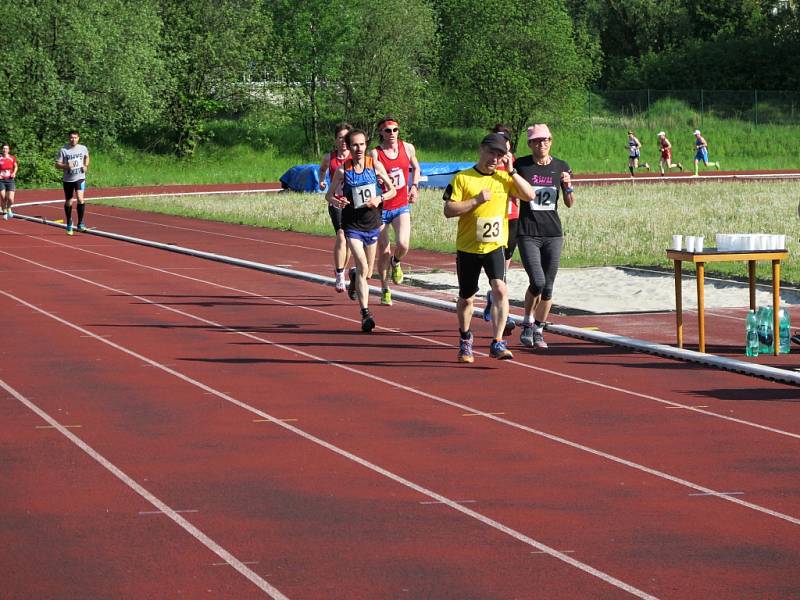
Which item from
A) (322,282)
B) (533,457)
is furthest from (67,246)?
(533,457)

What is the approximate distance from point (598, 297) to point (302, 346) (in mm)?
4776

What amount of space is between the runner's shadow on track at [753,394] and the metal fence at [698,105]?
196ft

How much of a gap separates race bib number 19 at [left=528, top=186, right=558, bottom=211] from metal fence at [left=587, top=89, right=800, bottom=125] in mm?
57866

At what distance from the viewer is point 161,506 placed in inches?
278

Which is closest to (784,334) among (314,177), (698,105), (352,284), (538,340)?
(538,340)

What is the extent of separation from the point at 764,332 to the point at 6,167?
24444 millimetres

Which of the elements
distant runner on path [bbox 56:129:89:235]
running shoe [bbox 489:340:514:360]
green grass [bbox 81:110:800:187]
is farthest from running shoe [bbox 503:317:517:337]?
green grass [bbox 81:110:800:187]

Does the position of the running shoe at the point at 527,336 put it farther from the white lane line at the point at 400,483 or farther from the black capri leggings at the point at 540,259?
the white lane line at the point at 400,483

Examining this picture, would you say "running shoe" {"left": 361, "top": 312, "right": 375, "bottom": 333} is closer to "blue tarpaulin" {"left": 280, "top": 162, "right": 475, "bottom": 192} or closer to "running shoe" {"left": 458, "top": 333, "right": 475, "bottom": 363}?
"running shoe" {"left": 458, "top": 333, "right": 475, "bottom": 363}

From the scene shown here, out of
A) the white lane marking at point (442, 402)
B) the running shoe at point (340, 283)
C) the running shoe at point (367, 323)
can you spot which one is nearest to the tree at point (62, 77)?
the white lane marking at point (442, 402)

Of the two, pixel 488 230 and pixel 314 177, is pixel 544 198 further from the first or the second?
pixel 314 177

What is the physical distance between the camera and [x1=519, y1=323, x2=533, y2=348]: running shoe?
41.6ft

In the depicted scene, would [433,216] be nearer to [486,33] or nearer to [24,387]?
[24,387]

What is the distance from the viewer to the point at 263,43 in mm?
64812
